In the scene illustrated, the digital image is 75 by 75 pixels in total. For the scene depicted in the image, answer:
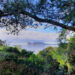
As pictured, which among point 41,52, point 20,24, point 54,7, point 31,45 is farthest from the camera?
point 41,52

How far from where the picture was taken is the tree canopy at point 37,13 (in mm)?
2314

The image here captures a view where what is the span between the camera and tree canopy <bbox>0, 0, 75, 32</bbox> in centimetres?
231

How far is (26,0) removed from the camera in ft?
7.72

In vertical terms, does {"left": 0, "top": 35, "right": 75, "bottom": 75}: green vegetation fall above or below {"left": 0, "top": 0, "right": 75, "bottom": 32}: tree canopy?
below

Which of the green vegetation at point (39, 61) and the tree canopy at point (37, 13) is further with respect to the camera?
the green vegetation at point (39, 61)

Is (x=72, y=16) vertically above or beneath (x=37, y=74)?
above

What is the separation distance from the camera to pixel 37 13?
2.48 metres

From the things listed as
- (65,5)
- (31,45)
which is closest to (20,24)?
(65,5)

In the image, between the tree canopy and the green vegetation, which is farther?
the green vegetation

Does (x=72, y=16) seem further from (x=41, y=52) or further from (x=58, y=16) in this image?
(x=41, y=52)

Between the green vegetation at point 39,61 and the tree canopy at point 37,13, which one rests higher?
the tree canopy at point 37,13

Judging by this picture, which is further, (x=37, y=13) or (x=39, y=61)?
(x=39, y=61)

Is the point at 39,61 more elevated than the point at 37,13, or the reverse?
the point at 37,13

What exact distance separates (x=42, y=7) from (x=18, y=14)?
0.48m
